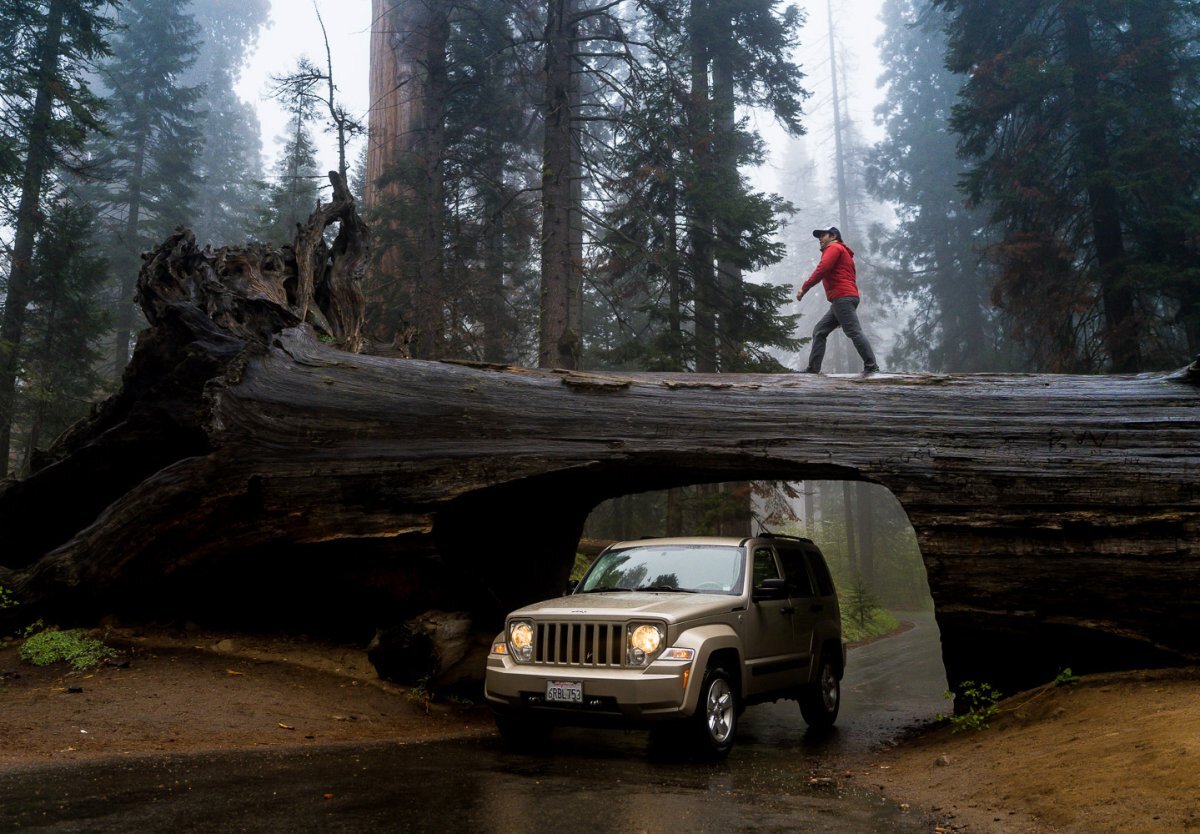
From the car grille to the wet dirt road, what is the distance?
79 cm

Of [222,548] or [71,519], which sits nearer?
[222,548]

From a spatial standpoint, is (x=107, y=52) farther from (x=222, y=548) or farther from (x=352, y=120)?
(x=222, y=548)

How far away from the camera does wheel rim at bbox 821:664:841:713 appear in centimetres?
984

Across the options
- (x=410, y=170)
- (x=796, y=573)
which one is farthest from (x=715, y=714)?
(x=410, y=170)

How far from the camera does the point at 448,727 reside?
30.0 ft

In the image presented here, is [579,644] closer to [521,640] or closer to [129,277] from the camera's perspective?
[521,640]

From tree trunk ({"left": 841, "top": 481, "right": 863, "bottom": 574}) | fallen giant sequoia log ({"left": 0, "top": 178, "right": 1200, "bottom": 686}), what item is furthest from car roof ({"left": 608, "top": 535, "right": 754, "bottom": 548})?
tree trunk ({"left": 841, "top": 481, "right": 863, "bottom": 574})

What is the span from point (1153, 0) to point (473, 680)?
20207 millimetres

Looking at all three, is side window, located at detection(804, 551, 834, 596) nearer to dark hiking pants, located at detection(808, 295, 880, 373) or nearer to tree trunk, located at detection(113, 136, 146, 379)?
dark hiking pants, located at detection(808, 295, 880, 373)

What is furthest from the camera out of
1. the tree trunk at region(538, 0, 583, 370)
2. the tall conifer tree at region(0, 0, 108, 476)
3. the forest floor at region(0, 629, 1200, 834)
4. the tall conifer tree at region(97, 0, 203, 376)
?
the tall conifer tree at region(97, 0, 203, 376)

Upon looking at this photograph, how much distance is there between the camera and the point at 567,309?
16.9 meters

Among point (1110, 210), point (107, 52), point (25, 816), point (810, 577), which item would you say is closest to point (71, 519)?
point (25, 816)

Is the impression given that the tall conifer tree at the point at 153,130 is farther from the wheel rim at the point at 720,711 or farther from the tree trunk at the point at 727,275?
the wheel rim at the point at 720,711

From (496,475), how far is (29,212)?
1724 cm
